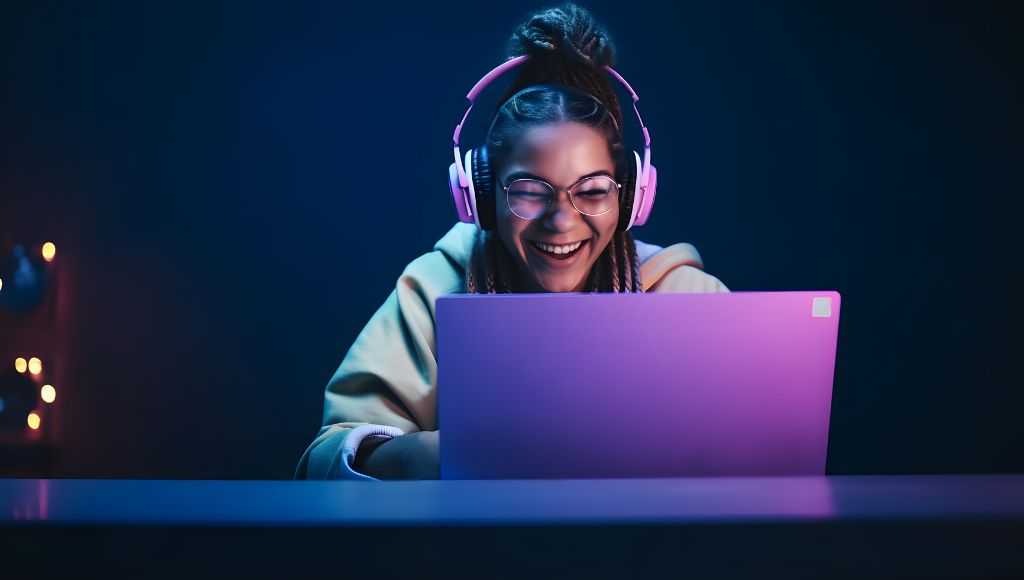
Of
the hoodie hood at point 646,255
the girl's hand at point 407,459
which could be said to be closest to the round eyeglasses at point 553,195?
the hoodie hood at point 646,255

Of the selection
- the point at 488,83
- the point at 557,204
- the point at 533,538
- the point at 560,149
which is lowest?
the point at 533,538

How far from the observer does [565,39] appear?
1.55 meters

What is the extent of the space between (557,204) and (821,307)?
30.1 inches

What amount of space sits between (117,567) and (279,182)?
1965 millimetres

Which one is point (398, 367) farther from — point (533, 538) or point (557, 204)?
point (533, 538)

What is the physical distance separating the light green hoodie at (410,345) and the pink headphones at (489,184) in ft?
0.56

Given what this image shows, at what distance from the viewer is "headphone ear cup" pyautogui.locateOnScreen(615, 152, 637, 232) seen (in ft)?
4.93

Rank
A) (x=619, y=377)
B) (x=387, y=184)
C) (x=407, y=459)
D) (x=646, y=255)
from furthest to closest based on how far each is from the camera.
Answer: (x=387, y=184) < (x=646, y=255) < (x=407, y=459) < (x=619, y=377)

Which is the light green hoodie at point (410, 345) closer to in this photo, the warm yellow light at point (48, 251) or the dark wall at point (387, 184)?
the dark wall at point (387, 184)

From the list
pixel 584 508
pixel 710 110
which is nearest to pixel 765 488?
pixel 584 508

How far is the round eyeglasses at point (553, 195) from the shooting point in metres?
1.47

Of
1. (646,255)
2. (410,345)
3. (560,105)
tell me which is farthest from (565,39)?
(410,345)

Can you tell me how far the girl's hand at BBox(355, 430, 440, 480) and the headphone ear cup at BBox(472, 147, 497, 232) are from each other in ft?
1.75

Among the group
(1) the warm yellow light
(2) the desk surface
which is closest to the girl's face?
(2) the desk surface
